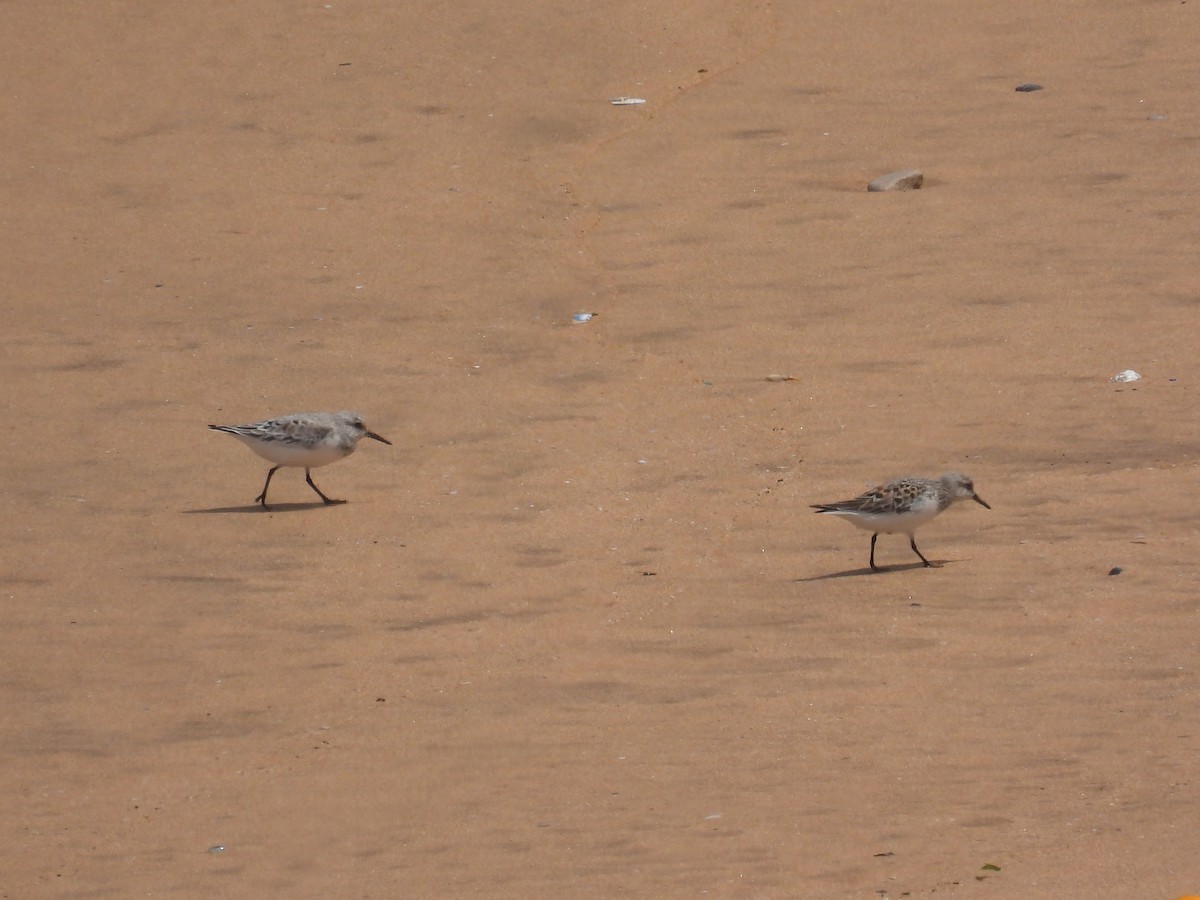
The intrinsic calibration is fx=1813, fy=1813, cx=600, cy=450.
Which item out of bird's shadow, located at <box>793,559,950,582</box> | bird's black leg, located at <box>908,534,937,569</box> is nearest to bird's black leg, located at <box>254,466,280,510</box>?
bird's shadow, located at <box>793,559,950,582</box>

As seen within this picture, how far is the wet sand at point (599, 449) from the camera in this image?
7.19 m

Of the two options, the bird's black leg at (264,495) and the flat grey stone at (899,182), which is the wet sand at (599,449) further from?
the flat grey stone at (899,182)

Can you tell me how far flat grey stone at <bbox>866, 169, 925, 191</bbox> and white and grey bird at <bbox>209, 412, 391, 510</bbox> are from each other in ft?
23.8

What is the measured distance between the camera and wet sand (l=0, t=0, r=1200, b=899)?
283 inches

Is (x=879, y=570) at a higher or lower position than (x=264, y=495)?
higher

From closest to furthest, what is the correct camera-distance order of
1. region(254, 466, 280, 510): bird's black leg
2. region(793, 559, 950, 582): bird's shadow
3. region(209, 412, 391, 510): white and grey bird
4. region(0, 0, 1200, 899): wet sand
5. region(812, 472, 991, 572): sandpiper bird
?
region(0, 0, 1200, 899): wet sand
region(812, 472, 991, 572): sandpiper bird
region(793, 559, 950, 582): bird's shadow
region(209, 412, 391, 510): white and grey bird
region(254, 466, 280, 510): bird's black leg

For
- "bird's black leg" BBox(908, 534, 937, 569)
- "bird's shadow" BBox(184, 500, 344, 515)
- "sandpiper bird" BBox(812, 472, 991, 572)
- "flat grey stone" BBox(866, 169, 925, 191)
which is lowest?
"bird's shadow" BBox(184, 500, 344, 515)

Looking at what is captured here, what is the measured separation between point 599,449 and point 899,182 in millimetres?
6218

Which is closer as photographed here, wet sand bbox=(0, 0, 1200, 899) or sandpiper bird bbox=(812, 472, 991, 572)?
wet sand bbox=(0, 0, 1200, 899)

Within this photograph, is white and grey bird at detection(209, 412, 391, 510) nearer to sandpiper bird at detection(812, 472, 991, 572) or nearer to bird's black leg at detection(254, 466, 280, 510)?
bird's black leg at detection(254, 466, 280, 510)

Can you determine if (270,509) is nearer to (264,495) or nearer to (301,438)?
(264,495)

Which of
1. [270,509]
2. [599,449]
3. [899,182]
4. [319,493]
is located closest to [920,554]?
[599,449]

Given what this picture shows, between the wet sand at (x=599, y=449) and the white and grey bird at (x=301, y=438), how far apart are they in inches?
13.7

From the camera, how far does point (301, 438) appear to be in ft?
38.6
